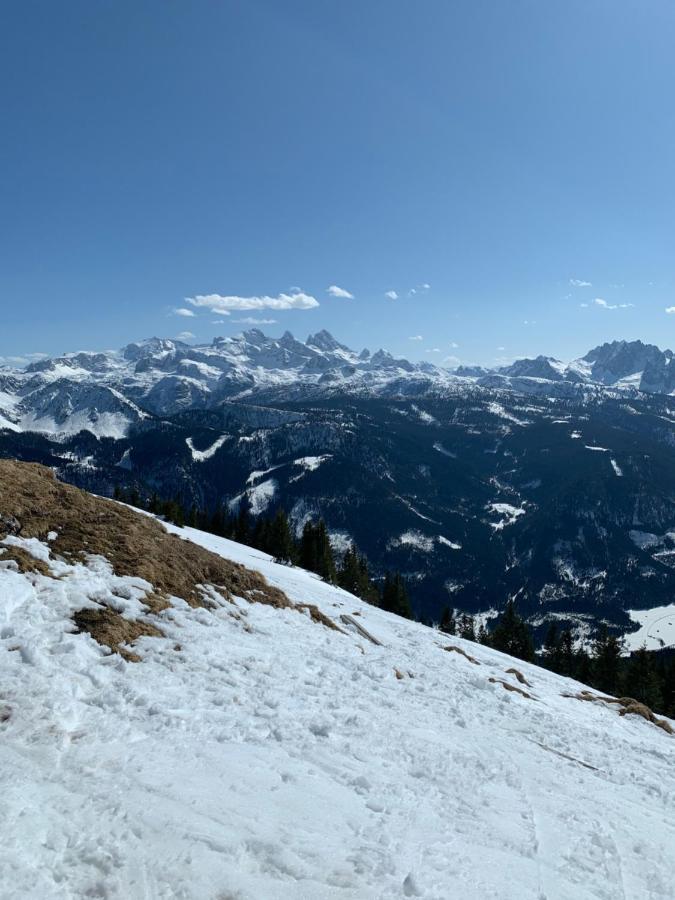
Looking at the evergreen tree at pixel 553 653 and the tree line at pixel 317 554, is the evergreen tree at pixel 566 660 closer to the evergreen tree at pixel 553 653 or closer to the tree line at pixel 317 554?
the evergreen tree at pixel 553 653

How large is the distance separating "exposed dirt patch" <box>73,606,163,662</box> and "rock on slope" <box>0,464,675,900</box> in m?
0.19

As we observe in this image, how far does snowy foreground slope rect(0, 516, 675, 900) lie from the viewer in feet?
26.4

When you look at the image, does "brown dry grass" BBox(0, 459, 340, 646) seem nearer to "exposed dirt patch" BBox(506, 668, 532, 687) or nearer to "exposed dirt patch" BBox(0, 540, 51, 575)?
"exposed dirt patch" BBox(0, 540, 51, 575)

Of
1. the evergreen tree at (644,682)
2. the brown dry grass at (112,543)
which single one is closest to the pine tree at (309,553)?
the evergreen tree at (644,682)

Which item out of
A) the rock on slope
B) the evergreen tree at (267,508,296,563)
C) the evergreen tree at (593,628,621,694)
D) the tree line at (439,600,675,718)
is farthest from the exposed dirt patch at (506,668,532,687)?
the evergreen tree at (593,628,621,694)


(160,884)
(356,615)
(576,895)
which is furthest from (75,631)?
(356,615)

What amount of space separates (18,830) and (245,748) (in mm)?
5206

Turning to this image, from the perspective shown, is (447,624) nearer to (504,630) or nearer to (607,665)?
(504,630)

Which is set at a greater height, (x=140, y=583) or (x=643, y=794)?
(x=140, y=583)

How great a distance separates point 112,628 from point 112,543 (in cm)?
686

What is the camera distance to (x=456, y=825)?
11.2 meters

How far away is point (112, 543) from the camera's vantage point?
20.8 m

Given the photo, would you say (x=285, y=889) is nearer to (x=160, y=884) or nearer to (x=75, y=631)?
(x=160, y=884)

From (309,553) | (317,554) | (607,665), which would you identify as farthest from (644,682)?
(309,553)
